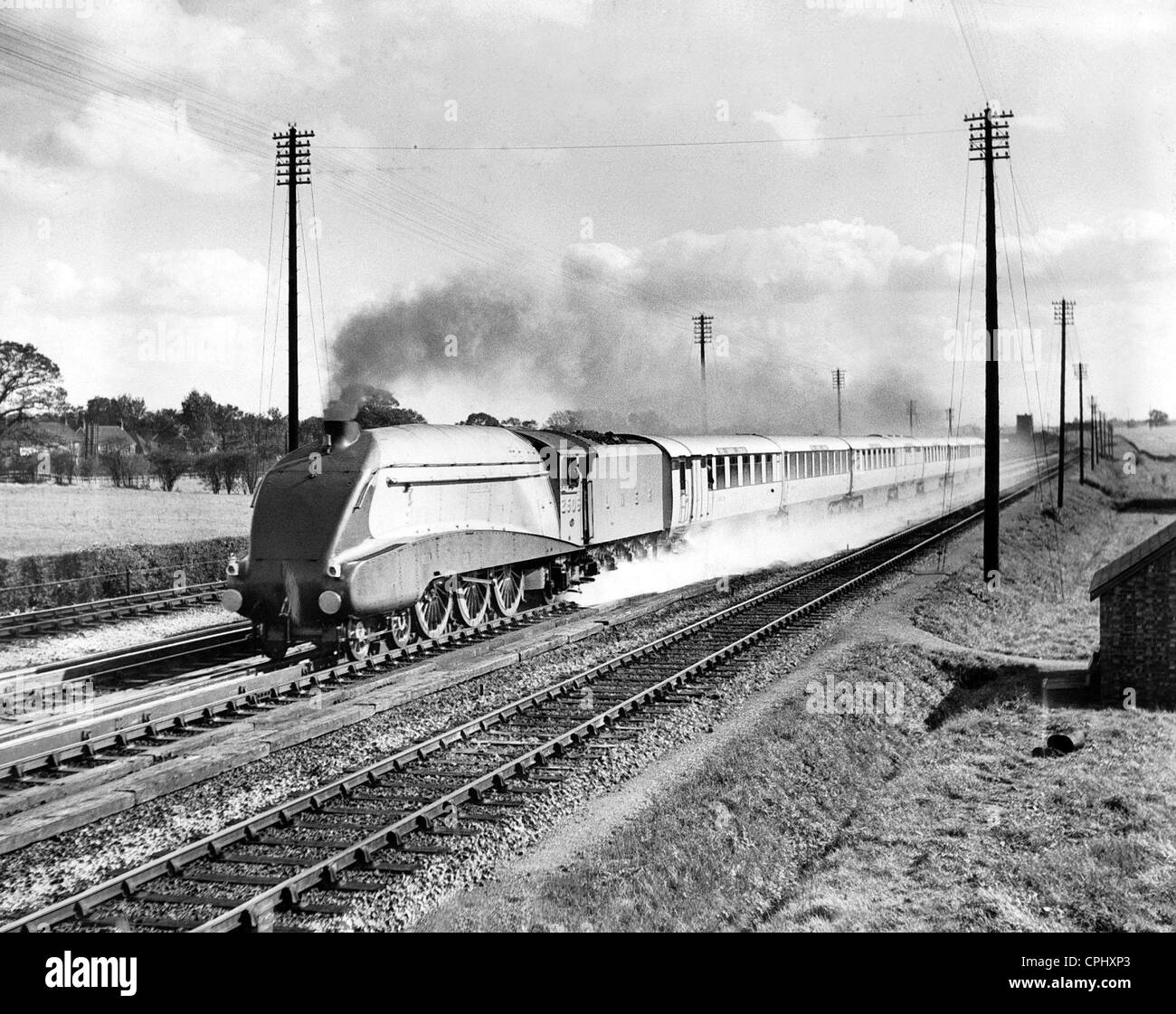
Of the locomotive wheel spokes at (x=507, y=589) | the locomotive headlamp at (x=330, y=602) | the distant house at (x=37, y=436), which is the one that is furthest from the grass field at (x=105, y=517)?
the locomotive headlamp at (x=330, y=602)

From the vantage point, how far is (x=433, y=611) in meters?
14.9

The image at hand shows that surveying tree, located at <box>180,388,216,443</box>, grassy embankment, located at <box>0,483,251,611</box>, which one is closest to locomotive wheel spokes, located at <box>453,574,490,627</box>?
grassy embankment, located at <box>0,483,251,611</box>

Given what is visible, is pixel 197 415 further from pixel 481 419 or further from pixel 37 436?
pixel 481 419

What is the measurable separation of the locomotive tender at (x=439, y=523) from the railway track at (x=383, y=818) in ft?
8.82

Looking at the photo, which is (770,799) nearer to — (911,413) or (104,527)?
(104,527)

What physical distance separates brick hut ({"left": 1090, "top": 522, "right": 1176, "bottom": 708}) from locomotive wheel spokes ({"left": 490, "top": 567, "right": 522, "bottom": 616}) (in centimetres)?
909

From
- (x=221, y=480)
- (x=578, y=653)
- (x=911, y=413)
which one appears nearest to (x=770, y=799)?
(x=578, y=653)

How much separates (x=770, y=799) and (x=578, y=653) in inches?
218

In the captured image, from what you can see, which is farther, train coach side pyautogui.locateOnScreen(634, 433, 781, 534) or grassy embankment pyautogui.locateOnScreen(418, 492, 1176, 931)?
train coach side pyautogui.locateOnScreen(634, 433, 781, 534)

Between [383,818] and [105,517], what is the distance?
2503 centimetres

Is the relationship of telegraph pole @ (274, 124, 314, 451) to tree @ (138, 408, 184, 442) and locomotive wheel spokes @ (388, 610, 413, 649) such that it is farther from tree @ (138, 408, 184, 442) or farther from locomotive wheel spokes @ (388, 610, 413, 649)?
tree @ (138, 408, 184, 442)

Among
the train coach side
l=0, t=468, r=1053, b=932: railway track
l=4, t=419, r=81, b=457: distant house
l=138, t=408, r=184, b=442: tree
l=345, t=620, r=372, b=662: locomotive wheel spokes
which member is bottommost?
l=0, t=468, r=1053, b=932: railway track

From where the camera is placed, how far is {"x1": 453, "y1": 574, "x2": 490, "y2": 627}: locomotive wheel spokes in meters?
15.2
